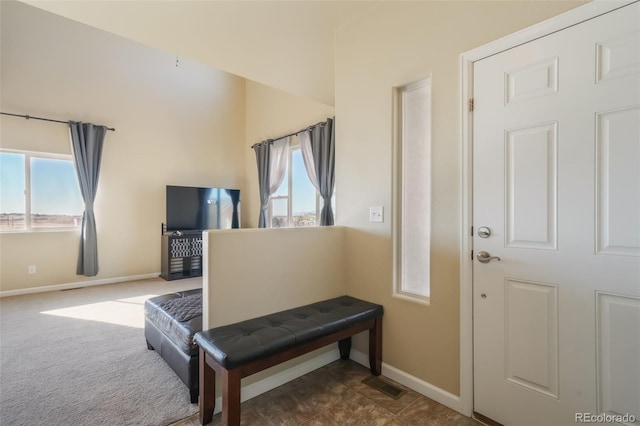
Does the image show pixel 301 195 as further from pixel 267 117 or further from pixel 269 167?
pixel 267 117

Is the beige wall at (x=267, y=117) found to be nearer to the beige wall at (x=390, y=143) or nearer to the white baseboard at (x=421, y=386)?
the beige wall at (x=390, y=143)

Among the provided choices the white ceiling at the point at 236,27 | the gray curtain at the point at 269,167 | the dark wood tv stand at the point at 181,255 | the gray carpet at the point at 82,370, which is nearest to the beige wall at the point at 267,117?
the gray curtain at the point at 269,167

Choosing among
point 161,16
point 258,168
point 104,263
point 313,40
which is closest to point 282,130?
point 258,168

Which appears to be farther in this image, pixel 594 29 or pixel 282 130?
pixel 282 130

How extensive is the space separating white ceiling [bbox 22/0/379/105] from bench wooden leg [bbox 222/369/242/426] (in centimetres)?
249

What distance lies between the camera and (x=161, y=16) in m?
2.24

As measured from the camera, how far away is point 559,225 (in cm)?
143

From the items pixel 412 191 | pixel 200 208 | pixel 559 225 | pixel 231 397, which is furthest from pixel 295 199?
pixel 559 225

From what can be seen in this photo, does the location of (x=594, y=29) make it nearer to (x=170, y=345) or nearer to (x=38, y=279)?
(x=170, y=345)

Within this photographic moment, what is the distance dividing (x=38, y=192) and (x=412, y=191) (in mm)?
5414

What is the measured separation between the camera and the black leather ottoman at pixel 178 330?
1879 mm

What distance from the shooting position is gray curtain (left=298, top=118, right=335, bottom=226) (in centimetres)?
429

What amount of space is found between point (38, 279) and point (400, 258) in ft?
17.6

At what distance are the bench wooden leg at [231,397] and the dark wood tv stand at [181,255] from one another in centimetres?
420
